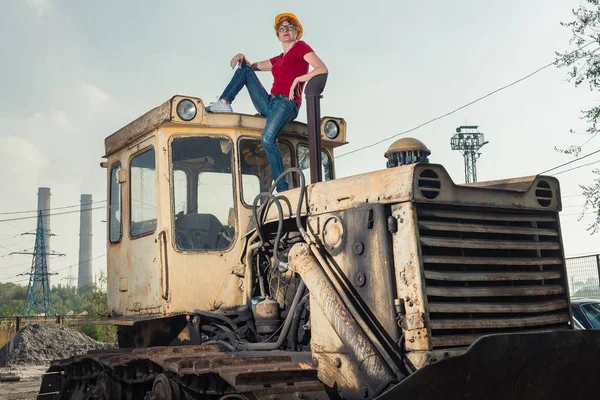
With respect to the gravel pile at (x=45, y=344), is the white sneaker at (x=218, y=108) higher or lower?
higher

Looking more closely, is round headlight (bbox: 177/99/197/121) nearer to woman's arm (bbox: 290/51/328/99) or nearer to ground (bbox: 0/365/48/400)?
woman's arm (bbox: 290/51/328/99)

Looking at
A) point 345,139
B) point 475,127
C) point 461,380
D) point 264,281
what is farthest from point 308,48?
point 475,127

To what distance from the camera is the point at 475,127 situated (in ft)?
134

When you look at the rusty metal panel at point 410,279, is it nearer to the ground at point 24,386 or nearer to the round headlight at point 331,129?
the round headlight at point 331,129

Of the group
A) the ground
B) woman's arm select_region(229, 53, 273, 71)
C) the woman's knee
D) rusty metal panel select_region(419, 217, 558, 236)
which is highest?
woman's arm select_region(229, 53, 273, 71)


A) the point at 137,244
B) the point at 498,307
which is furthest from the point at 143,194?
the point at 498,307

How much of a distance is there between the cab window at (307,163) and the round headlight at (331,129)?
6.9 inches

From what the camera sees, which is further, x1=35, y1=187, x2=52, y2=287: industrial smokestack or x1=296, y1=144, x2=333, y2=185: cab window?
x1=35, y1=187, x2=52, y2=287: industrial smokestack

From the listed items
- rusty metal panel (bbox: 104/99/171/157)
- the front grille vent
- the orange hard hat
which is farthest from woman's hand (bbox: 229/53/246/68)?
the front grille vent

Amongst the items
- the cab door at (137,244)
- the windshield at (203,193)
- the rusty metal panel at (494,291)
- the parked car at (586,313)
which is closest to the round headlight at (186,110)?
the windshield at (203,193)

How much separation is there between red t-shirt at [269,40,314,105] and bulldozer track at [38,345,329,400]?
7.13ft

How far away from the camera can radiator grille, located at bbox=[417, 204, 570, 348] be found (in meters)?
4.34

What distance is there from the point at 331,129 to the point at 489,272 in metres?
2.75

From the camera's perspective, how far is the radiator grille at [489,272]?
4.34 m
